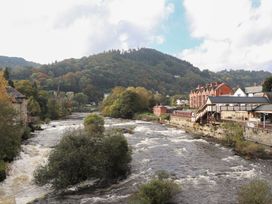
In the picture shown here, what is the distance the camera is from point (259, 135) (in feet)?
122

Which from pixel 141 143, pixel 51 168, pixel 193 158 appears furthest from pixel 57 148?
pixel 141 143

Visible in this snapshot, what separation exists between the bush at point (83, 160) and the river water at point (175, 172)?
3.96ft

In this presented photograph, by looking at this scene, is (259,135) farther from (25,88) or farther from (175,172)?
(25,88)

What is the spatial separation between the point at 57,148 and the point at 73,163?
193 centimetres

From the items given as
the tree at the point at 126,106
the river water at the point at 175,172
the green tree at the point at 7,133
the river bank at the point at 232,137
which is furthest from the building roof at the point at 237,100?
the tree at the point at 126,106

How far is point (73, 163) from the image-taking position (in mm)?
23984

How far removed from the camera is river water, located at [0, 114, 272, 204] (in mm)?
21750

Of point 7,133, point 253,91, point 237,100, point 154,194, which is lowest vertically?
point 154,194

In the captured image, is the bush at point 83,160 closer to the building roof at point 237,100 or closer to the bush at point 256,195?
the bush at point 256,195

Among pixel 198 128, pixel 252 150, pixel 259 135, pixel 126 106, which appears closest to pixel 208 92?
pixel 126 106

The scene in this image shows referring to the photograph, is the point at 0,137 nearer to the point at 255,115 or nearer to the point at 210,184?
the point at 210,184

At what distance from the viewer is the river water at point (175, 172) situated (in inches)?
856

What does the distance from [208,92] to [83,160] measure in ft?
215

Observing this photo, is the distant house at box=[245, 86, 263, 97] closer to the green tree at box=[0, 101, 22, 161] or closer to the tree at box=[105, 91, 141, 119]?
the tree at box=[105, 91, 141, 119]
